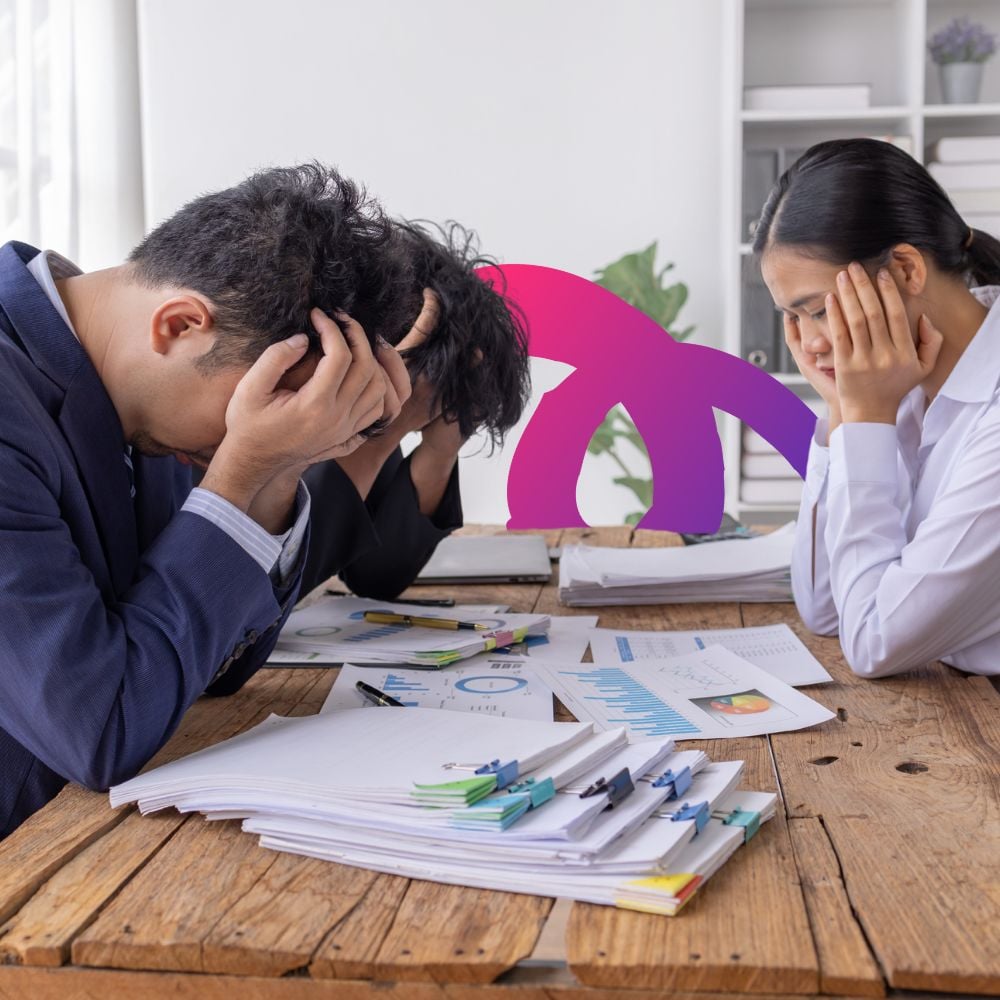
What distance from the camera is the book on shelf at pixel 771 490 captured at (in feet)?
11.9

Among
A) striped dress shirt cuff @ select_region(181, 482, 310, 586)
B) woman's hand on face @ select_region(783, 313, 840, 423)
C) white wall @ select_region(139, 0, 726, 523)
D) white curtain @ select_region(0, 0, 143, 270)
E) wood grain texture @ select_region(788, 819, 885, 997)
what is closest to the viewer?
wood grain texture @ select_region(788, 819, 885, 997)

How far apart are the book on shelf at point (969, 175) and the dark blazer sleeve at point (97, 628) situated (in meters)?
3.01

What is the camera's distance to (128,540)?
1.15 m

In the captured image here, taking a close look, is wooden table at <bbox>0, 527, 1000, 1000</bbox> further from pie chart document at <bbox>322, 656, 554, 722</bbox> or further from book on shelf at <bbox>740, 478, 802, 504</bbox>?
book on shelf at <bbox>740, 478, 802, 504</bbox>

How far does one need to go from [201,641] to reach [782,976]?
0.57m

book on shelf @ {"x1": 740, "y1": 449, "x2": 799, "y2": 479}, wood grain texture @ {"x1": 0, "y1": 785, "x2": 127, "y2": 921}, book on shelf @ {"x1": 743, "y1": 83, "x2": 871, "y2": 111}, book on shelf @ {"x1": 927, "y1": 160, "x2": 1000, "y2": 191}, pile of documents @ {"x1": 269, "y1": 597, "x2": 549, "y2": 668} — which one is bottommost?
book on shelf @ {"x1": 740, "y1": 449, "x2": 799, "y2": 479}

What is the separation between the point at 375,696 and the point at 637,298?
9.24ft

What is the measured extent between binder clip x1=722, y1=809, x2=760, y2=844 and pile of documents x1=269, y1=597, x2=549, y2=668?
57 centimetres

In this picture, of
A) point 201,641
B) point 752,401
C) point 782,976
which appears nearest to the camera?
point 782,976

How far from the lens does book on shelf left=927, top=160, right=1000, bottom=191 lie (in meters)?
3.43

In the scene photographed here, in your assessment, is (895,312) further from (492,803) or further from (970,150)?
(970,150)

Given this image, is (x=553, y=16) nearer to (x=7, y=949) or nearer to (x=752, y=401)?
(x=752, y=401)

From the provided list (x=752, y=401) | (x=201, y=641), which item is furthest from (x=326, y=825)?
(x=752, y=401)

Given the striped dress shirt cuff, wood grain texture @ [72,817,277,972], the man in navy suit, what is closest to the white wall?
the man in navy suit
